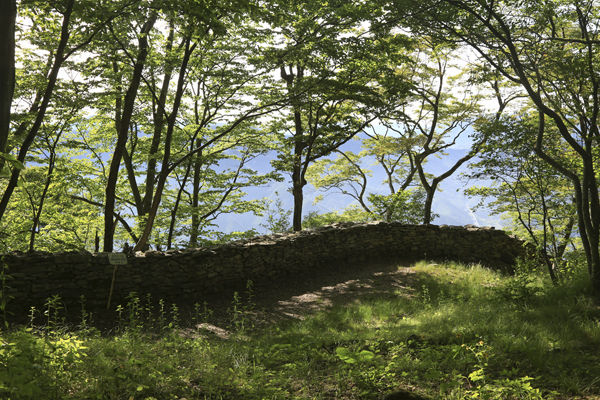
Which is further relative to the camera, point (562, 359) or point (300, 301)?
point (300, 301)

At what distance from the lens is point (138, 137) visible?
1364 cm

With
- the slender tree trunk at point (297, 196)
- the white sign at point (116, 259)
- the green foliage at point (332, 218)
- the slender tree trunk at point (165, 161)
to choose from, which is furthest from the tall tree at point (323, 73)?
the green foliage at point (332, 218)

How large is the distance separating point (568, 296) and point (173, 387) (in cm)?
602

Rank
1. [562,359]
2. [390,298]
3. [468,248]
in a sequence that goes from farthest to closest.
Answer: [468,248] → [390,298] → [562,359]

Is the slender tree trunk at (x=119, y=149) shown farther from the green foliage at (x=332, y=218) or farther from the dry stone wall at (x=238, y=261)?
the green foliage at (x=332, y=218)

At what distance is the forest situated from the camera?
321 cm

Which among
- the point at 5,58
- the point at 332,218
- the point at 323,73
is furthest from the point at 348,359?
the point at 332,218

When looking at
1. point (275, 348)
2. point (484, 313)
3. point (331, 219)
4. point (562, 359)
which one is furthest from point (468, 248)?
point (331, 219)

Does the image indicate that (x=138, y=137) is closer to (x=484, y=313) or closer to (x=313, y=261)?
(x=313, y=261)

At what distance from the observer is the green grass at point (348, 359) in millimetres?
2893


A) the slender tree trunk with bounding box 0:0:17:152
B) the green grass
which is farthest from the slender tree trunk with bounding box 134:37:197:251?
the slender tree trunk with bounding box 0:0:17:152

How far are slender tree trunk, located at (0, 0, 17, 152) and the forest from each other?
0.04 feet

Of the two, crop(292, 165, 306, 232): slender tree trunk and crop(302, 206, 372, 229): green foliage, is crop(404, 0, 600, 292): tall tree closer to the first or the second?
crop(292, 165, 306, 232): slender tree trunk

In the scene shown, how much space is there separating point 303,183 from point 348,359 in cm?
1080
